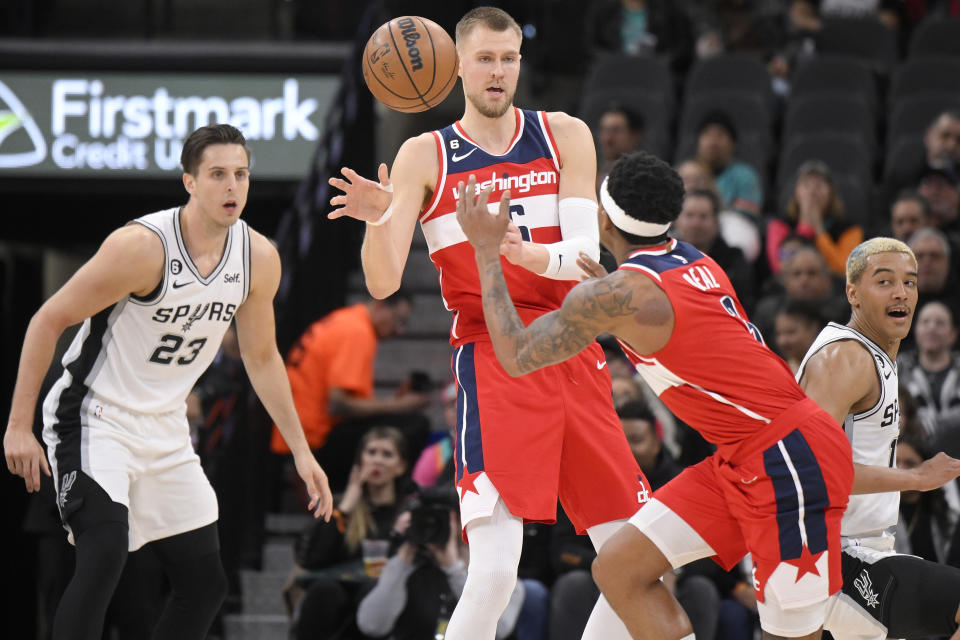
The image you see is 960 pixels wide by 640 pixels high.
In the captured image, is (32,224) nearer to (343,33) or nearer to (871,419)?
(343,33)

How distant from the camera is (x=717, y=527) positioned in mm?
4336

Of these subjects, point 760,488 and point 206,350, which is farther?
point 206,350

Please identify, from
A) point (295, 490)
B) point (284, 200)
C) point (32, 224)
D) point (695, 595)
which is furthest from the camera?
point (32, 224)

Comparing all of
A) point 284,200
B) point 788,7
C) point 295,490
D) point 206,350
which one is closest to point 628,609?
point 206,350

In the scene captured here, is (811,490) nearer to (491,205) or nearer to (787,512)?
(787,512)

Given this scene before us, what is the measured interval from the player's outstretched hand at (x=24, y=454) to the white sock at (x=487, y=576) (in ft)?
4.94

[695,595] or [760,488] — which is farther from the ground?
[760,488]

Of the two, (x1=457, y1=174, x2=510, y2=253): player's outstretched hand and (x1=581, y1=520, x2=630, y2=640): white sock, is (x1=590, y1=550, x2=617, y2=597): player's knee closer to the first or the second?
(x1=581, y1=520, x2=630, y2=640): white sock

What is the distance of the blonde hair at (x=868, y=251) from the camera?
15.6 ft

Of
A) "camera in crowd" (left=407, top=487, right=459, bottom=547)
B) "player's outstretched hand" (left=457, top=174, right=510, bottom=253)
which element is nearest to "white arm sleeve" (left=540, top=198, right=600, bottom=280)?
"player's outstretched hand" (left=457, top=174, right=510, bottom=253)

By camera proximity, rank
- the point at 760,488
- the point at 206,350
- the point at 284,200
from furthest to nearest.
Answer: the point at 284,200 → the point at 206,350 → the point at 760,488

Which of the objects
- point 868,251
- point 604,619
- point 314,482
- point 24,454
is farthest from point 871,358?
point 24,454

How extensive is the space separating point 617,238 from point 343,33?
8077 mm

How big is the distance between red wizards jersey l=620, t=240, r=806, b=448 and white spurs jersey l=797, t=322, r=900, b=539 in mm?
481
